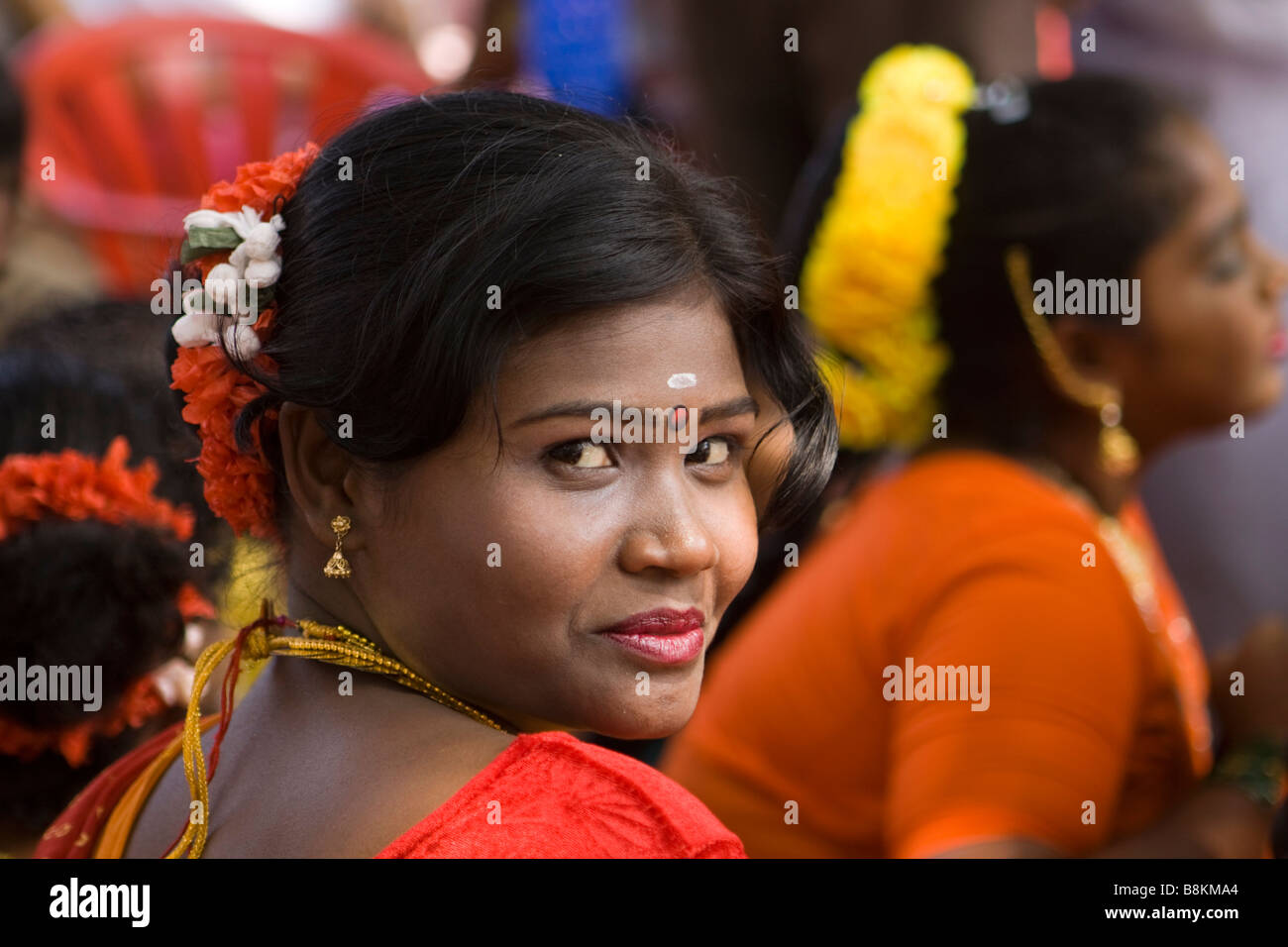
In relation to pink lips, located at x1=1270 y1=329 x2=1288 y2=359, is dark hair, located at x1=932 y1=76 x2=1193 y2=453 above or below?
above

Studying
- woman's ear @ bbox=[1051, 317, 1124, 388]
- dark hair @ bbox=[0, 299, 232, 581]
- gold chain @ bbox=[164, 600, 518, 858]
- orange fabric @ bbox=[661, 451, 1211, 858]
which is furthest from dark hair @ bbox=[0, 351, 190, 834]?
woman's ear @ bbox=[1051, 317, 1124, 388]

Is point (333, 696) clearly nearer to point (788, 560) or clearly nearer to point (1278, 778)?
point (788, 560)

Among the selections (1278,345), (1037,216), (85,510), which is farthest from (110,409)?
(1278,345)

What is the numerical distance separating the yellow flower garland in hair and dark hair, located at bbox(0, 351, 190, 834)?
1.17 metres

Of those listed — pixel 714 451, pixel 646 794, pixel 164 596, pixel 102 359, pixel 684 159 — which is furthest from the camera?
pixel 102 359

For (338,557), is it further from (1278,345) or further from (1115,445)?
(1278,345)

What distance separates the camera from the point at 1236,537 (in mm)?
3432

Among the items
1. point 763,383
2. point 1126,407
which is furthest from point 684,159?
point 1126,407

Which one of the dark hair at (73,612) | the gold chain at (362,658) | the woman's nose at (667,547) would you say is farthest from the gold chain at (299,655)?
the dark hair at (73,612)

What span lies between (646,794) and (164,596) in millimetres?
779

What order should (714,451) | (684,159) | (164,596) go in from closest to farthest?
(714,451) < (684,159) < (164,596)

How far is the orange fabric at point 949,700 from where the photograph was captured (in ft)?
6.75

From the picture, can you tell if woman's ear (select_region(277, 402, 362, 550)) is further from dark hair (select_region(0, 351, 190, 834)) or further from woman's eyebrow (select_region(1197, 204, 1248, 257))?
woman's eyebrow (select_region(1197, 204, 1248, 257))

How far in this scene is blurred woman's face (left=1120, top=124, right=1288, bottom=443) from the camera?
7.97ft
